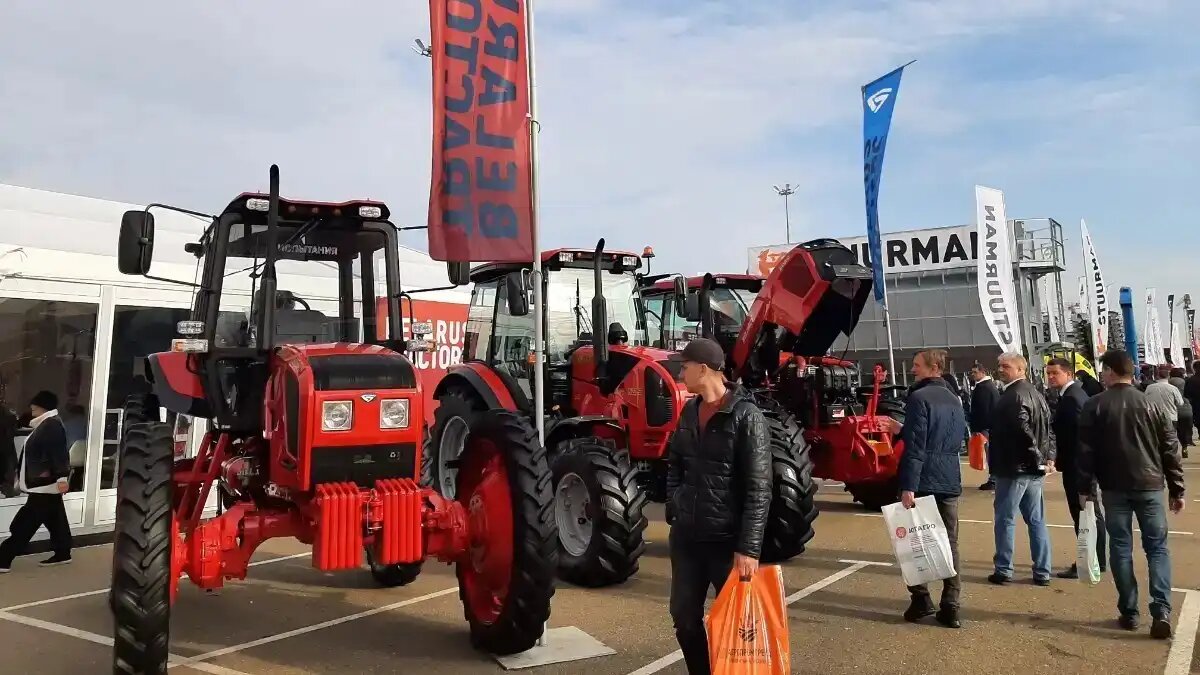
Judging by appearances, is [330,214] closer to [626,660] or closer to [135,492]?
[135,492]

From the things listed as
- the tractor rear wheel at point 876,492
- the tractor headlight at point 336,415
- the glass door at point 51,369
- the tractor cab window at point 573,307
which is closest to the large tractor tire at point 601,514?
the tractor cab window at point 573,307

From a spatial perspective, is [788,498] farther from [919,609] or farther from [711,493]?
[711,493]

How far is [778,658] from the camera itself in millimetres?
3111

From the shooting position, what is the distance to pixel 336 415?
418 cm

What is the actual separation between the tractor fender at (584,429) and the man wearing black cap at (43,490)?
4227 millimetres

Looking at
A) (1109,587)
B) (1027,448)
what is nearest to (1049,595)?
(1109,587)

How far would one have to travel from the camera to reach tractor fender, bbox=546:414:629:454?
6637mm

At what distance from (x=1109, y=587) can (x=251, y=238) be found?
19.7 ft

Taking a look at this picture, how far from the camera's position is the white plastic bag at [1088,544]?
5363 mm

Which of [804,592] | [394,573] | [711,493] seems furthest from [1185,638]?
[394,573]


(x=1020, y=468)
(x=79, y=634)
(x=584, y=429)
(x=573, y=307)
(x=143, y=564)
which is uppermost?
(x=573, y=307)

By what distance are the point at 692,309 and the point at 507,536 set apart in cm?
391

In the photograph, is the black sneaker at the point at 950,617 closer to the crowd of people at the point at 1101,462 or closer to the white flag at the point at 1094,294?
the crowd of people at the point at 1101,462

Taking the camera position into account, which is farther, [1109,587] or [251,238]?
[1109,587]
